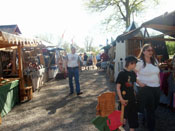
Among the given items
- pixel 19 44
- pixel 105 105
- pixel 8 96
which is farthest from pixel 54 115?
pixel 19 44

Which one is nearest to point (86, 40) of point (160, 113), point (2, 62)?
point (2, 62)

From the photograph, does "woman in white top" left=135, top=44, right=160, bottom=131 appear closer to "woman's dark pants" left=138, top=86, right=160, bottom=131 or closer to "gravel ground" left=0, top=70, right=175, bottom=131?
"woman's dark pants" left=138, top=86, right=160, bottom=131

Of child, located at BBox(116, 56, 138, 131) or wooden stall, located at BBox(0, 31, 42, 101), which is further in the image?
wooden stall, located at BBox(0, 31, 42, 101)

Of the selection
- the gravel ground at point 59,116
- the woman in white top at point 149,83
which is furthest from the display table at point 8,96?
the woman in white top at point 149,83

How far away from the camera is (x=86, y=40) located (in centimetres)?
7106

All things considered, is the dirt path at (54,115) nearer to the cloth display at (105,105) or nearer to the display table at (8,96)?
the display table at (8,96)

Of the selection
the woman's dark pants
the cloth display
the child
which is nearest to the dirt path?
the cloth display

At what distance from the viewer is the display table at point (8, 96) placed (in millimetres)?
4694

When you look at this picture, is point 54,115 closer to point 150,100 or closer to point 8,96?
point 8,96

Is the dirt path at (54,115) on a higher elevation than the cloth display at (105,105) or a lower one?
lower

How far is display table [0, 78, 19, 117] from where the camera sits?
4694mm

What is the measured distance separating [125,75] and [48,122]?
2.43 metres

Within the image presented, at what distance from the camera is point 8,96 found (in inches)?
201

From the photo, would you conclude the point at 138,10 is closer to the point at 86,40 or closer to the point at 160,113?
the point at 160,113
